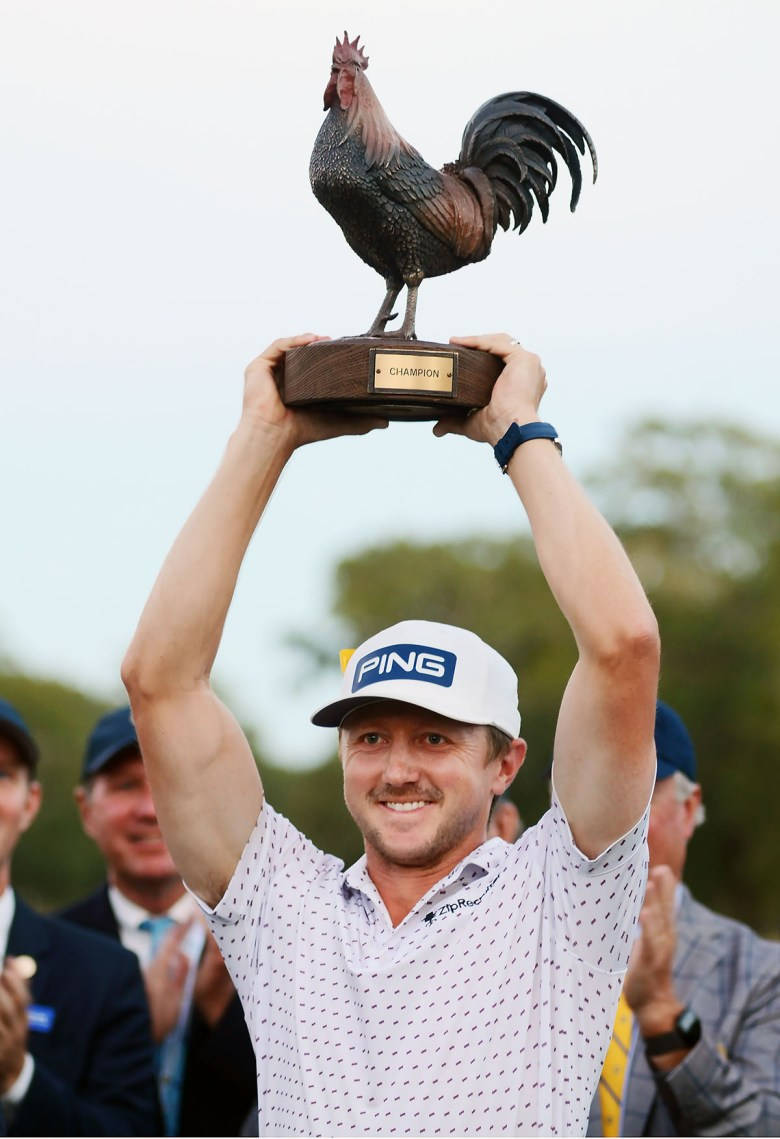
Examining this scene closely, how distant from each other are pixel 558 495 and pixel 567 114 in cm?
112

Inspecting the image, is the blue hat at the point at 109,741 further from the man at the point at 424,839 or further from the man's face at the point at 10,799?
the man at the point at 424,839

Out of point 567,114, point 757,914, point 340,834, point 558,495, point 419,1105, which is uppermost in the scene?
point 340,834

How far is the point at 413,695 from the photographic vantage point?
3.52 meters

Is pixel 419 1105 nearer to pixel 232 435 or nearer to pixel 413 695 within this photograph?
pixel 413 695

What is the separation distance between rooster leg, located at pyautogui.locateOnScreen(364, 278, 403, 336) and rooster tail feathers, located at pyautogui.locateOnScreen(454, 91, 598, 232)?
1.06 ft

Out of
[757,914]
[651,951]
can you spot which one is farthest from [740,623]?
[651,951]

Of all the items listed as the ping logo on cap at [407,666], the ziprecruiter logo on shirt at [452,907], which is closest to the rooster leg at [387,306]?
the ping logo on cap at [407,666]

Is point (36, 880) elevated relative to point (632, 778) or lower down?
elevated

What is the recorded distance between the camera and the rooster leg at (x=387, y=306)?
3.76 m

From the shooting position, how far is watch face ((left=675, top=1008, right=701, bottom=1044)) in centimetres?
451

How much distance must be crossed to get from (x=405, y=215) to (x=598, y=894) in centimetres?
153

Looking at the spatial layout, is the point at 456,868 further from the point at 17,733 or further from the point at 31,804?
the point at 31,804

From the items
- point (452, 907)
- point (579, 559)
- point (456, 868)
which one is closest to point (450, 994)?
point (452, 907)

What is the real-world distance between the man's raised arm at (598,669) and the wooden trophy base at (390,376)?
0.29m
